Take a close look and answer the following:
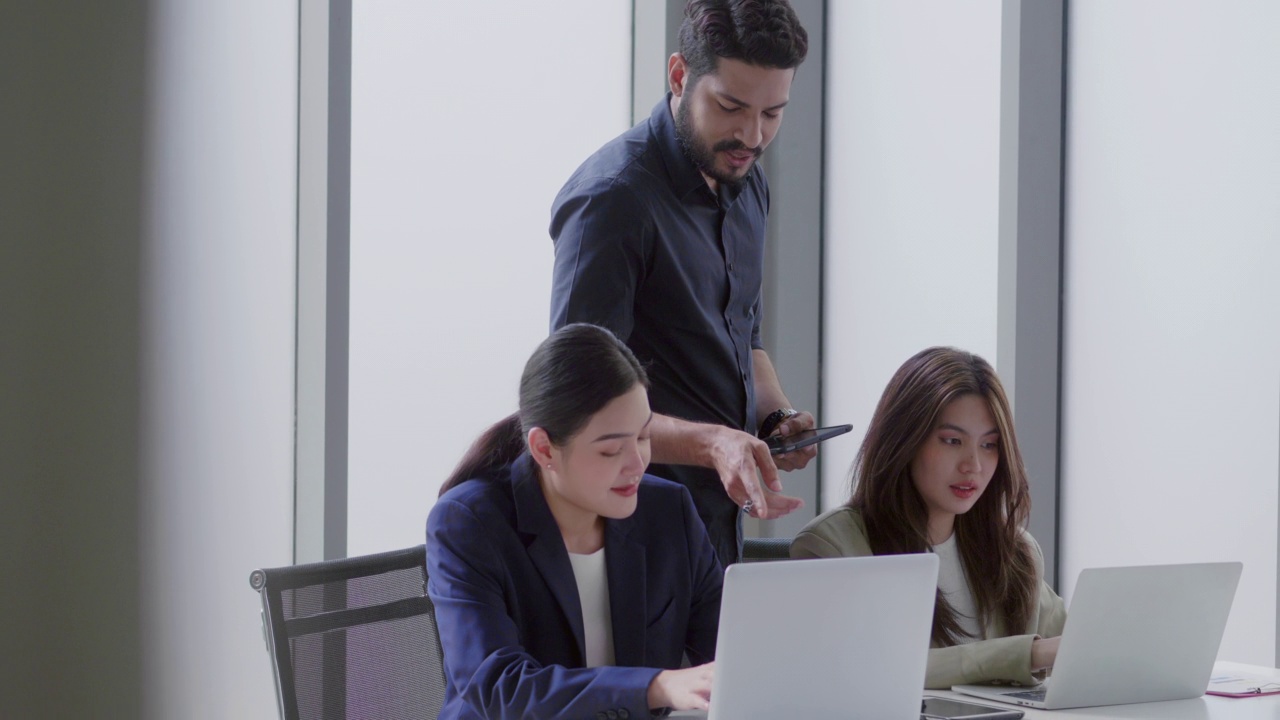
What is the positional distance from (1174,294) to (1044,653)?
1233mm

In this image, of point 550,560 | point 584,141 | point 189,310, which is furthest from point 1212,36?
point 189,310

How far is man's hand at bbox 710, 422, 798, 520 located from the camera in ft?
6.25

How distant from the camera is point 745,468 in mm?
1923

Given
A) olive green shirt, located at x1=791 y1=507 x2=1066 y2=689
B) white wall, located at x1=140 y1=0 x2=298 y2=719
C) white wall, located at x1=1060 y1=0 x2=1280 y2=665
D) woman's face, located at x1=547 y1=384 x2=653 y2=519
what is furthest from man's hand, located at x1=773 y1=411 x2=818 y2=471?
white wall, located at x1=140 y1=0 x2=298 y2=719

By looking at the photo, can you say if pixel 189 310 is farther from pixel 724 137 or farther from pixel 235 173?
pixel 724 137

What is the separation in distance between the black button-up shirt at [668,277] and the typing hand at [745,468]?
1.11 feet

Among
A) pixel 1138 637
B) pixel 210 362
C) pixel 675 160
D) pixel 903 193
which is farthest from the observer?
pixel 903 193

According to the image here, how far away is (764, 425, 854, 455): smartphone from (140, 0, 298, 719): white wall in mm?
1388

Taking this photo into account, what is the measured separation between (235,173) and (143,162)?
224 mm

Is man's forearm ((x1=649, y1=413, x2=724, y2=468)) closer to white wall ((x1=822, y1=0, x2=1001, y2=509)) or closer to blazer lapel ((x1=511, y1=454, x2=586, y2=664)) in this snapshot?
blazer lapel ((x1=511, y1=454, x2=586, y2=664))

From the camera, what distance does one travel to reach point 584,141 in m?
3.60

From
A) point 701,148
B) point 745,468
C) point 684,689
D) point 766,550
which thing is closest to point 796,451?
point 766,550

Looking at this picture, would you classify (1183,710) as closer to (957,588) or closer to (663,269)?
A: (957,588)

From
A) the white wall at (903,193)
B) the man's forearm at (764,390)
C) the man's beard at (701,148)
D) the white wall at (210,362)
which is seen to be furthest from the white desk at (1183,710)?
the white wall at (210,362)
